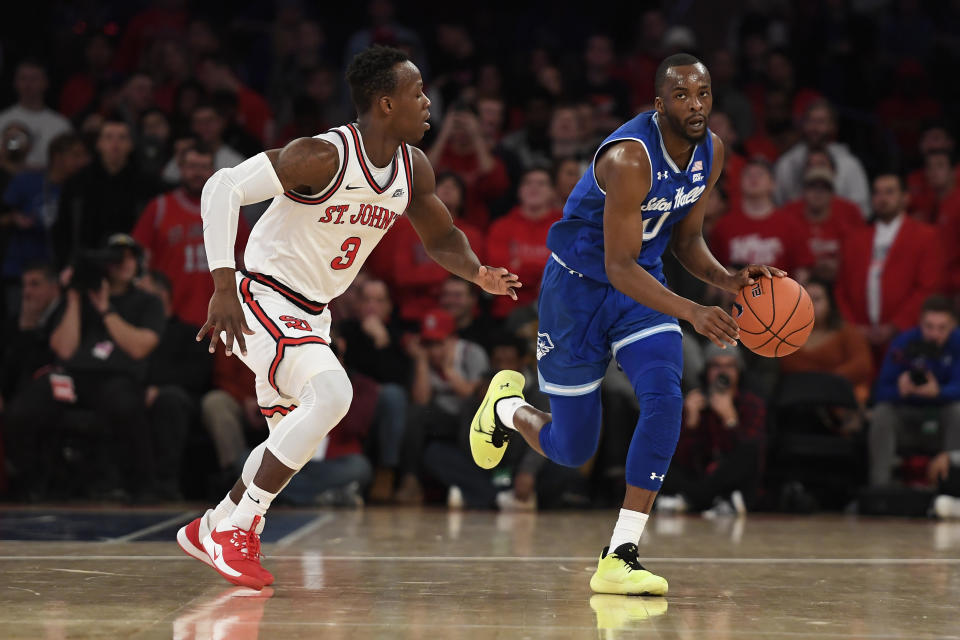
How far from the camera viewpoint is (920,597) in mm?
4648

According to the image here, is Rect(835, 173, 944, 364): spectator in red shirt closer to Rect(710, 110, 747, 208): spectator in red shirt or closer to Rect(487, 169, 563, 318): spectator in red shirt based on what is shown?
Rect(710, 110, 747, 208): spectator in red shirt

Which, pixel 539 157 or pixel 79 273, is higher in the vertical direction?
pixel 539 157

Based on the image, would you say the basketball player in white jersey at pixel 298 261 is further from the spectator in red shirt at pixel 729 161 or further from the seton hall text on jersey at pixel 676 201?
the spectator in red shirt at pixel 729 161

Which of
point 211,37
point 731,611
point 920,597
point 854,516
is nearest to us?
point 731,611

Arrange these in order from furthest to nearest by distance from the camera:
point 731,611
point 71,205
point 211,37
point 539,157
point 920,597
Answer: point 211,37 < point 539,157 < point 71,205 < point 920,597 < point 731,611

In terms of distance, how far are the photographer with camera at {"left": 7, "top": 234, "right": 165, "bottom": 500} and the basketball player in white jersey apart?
3953mm

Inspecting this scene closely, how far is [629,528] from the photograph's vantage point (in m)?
4.77

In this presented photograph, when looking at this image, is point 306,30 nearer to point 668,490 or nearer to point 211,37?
point 211,37

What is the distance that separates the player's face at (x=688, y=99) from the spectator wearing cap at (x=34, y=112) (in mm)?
7024

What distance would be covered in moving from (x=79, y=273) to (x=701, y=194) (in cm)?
522

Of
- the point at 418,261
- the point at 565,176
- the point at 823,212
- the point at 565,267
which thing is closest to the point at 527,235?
the point at 565,176

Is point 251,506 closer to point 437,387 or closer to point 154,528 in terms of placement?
point 154,528

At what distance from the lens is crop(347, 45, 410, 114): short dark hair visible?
492cm

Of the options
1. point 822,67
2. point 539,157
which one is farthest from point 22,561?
point 822,67
